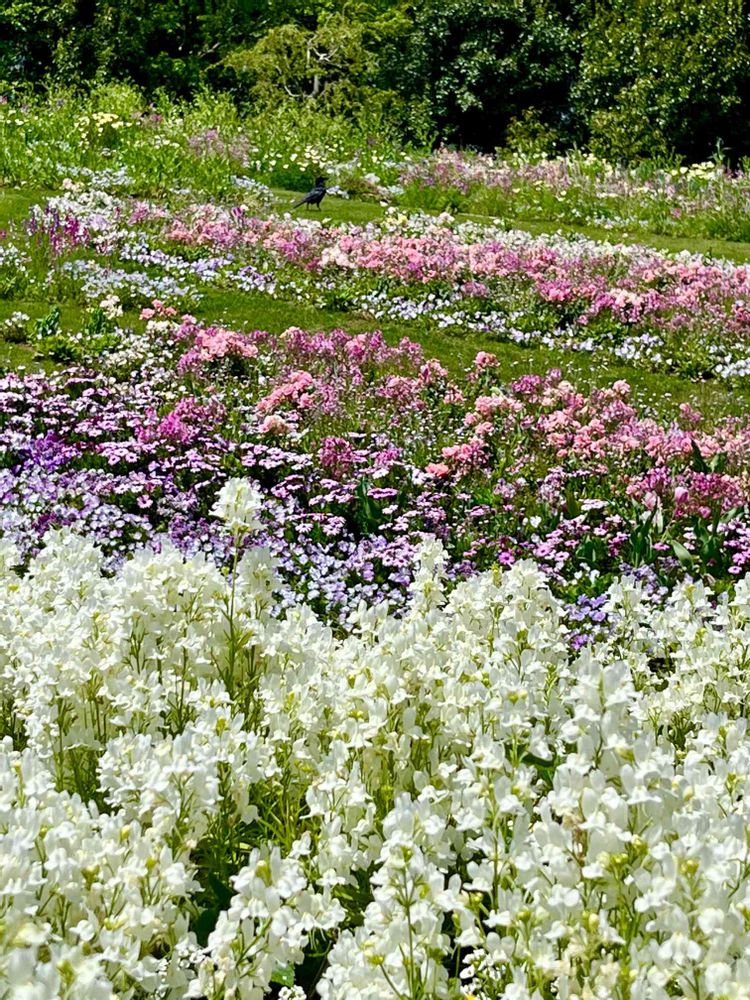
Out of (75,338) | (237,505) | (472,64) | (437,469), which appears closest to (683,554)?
(437,469)

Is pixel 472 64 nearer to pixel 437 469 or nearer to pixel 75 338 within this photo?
pixel 75 338

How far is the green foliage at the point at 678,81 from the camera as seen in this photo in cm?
2228

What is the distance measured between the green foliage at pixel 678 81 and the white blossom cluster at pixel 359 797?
20153 mm

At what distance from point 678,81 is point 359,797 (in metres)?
22.9

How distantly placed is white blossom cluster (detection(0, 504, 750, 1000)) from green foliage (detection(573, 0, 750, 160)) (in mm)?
20153

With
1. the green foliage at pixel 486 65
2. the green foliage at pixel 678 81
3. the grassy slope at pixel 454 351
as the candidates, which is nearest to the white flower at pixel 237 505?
the grassy slope at pixel 454 351

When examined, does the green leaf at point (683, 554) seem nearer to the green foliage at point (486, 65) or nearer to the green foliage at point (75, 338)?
the green foliage at point (75, 338)

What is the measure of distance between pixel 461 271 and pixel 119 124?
8.83 meters

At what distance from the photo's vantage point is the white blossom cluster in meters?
Result: 1.99

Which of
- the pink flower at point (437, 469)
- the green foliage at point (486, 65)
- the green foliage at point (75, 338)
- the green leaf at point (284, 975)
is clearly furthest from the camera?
the green foliage at point (486, 65)

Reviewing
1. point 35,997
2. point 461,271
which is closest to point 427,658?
point 35,997

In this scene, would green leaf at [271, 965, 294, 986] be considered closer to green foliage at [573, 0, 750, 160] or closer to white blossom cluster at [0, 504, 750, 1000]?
white blossom cluster at [0, 504, 750, 1000]

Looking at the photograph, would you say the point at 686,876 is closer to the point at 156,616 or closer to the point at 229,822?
the point at 229,822

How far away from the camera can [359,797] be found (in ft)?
8.40
